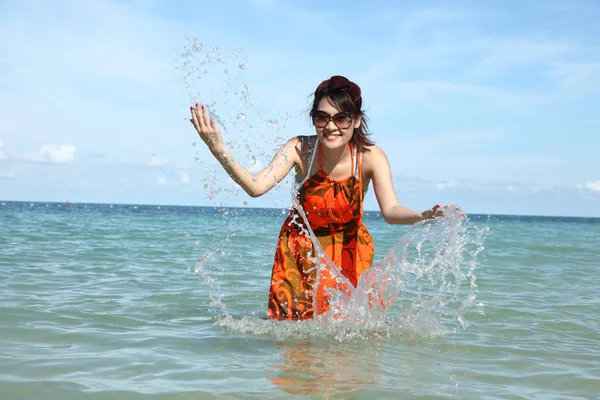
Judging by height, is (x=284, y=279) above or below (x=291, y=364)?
above

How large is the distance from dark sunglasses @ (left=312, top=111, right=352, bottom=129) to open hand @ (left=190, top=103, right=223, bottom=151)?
31.6 inches

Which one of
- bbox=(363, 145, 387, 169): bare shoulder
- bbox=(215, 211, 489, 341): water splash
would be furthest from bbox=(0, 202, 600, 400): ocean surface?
bbox=(363, 145, 387, 169): bare shoulder

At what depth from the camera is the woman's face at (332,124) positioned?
385 cm

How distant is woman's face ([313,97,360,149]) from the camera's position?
3.85 meters

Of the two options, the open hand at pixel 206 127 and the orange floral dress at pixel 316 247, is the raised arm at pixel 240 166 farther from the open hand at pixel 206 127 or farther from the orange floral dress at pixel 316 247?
the orange floral dress at pixel 316 247

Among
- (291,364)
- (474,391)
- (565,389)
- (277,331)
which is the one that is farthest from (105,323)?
(565,389)

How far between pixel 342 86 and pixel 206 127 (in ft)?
3.36

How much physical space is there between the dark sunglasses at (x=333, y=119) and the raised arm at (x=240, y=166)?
28 cm

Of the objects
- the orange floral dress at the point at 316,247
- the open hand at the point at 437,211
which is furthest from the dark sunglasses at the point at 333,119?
the open hand at the point at 437,211

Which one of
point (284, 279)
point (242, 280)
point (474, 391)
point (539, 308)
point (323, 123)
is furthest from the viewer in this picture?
point (242, 280)

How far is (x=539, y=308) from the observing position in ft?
18.4

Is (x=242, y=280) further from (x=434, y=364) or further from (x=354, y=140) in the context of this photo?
(x=434, y=364)

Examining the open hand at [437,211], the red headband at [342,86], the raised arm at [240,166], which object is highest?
the red headband at [342,86]

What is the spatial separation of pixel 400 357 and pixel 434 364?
0.21m
